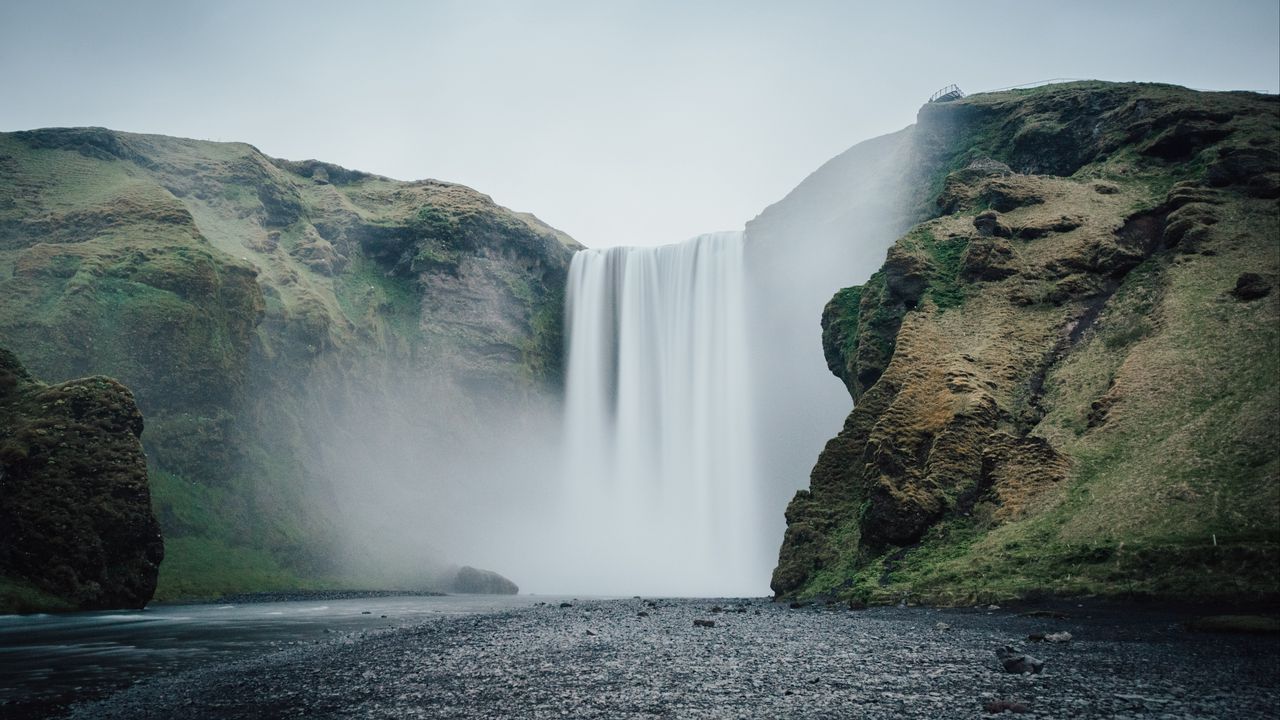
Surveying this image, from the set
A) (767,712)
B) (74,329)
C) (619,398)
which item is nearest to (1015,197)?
(767,712)

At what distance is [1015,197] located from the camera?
130ft

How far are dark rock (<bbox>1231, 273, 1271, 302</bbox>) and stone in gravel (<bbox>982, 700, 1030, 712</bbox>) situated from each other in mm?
26524

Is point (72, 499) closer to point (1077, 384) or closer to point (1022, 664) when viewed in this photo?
point (1022, 664)

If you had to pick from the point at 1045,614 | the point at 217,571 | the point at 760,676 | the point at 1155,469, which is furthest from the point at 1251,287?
the point at 217,571

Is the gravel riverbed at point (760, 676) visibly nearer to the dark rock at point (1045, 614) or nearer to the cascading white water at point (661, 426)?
the dark rock at point (1045, 614)

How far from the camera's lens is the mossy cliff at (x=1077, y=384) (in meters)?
18.6

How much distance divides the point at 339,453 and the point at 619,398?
3181 centimetres

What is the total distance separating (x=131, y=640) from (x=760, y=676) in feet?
65.2

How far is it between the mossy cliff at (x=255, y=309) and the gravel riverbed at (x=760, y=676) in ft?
116

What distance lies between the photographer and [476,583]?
57.2m

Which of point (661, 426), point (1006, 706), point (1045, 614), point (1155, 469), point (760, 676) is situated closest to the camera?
point (1006, 706)

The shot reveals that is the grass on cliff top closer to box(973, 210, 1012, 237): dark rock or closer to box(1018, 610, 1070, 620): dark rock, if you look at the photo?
box(1018, 610, 1070, 620): dark rock

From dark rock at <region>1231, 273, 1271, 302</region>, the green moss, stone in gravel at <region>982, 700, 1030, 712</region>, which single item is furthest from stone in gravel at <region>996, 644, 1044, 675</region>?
the green moss

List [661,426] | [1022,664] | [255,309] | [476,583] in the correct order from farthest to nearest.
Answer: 1. [661,426]
2. [476,583]
3. [255,309]
4. [1022,664]
